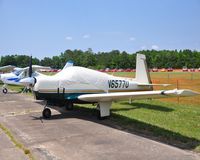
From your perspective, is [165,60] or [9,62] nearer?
[165,60]

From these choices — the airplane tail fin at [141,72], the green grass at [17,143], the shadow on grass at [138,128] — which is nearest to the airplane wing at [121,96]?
the shadow on grass at [138,128]

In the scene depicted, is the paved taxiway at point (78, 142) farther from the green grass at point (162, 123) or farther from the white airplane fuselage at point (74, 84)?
the white airplane fuselage at point (74, 84)

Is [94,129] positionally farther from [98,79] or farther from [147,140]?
[98,79]

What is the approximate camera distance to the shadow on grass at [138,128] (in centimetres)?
739

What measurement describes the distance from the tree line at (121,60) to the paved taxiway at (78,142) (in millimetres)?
119376

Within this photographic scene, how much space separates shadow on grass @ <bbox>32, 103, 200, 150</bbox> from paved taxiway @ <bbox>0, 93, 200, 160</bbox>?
0.94ft

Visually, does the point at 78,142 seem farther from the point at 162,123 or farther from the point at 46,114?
the point at 46,114

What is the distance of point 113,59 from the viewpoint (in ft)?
498

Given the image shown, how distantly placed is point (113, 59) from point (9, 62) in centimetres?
5395

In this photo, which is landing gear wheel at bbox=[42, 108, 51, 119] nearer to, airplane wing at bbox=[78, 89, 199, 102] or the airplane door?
the airplane door

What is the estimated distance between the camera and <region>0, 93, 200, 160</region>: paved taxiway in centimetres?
623

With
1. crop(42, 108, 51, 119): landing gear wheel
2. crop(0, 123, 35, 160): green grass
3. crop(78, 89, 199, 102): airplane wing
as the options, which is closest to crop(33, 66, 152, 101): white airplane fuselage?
crop(78, 89, 199, 102): airplane wing

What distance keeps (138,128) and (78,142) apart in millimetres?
2390

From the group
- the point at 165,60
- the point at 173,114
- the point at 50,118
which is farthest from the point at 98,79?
the point at 165,60
